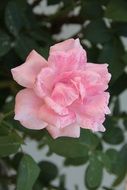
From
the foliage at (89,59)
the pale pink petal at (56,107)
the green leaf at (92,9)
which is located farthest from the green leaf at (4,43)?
the pale pink petal at (56,107)

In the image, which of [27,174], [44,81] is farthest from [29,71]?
[27,174]

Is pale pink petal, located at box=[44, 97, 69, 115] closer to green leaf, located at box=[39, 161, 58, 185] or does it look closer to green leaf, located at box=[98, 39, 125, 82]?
green leaf, located at box=[98, 39, 125, 82]

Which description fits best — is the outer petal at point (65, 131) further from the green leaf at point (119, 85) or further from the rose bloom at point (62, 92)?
the green leaf at point (119, 85)

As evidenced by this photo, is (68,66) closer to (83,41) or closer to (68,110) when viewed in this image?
(68,110)

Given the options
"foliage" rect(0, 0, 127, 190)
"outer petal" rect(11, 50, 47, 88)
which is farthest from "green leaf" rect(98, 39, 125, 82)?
"outer petal" rect(11, 50, 47, 88)

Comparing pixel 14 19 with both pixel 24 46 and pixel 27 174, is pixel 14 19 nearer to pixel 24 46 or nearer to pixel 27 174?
pixel 24 46

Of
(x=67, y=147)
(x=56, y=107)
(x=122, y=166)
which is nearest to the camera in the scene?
(x=56, y=107)
